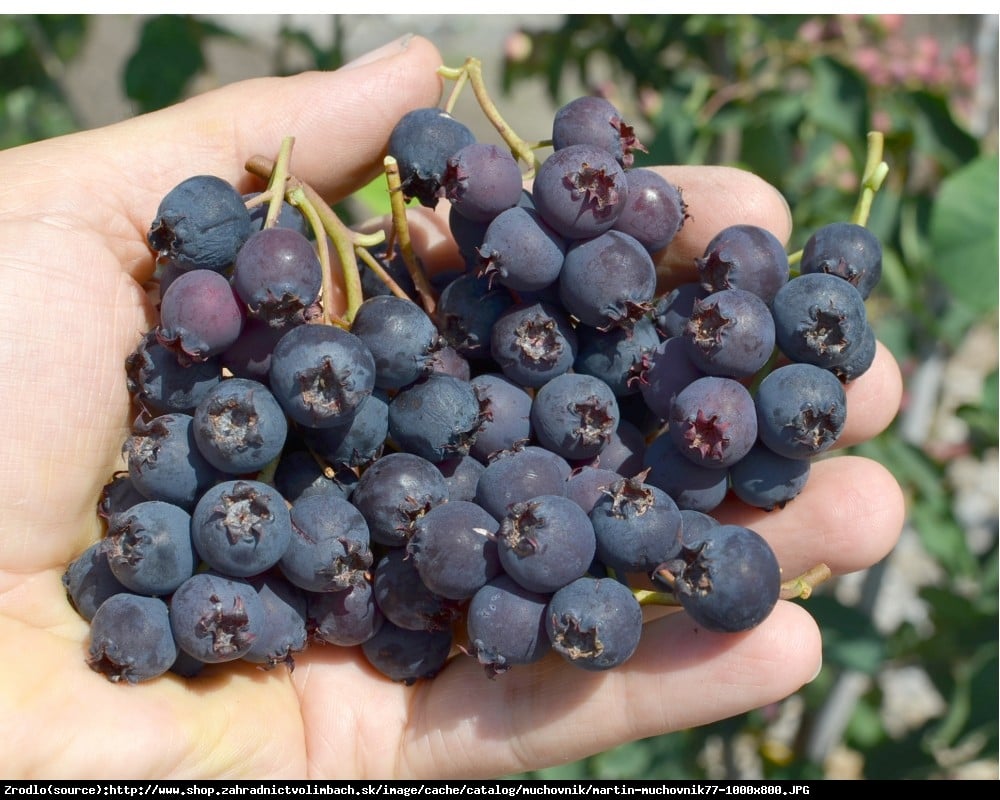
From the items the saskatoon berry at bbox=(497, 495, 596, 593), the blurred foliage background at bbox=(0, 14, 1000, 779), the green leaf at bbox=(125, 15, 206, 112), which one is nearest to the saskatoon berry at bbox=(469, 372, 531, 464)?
the saskatoon berry at bbox=(497, 495, 596, 593)

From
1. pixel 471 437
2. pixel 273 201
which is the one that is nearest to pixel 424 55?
pixel 273 201

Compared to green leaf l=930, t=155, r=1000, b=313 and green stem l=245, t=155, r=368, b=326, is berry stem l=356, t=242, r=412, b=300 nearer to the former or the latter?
Result: green stem l=245, t=155, r=368, b=326

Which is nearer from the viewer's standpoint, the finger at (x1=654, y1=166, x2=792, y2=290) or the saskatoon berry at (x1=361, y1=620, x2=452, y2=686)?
the saskatoon berry at (x1=361, y1=620, x2=452, y2=686)

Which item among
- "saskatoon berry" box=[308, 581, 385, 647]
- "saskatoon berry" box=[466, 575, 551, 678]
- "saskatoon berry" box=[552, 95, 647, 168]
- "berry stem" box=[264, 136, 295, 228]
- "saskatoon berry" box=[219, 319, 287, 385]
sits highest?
"saskatoon berry" box=[552, 95, 647, 168]

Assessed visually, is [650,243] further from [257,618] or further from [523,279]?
[257,618]

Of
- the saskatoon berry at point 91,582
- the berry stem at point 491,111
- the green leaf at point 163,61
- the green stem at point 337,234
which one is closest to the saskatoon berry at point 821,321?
the berry stem at point 491,111

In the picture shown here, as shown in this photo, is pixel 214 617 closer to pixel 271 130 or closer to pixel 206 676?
pixel 206 676

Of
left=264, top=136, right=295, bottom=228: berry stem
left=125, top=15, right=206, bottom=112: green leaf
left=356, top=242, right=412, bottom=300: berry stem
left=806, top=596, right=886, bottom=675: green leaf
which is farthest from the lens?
left=125, top=15, right=206, bottom=112: green leaf
